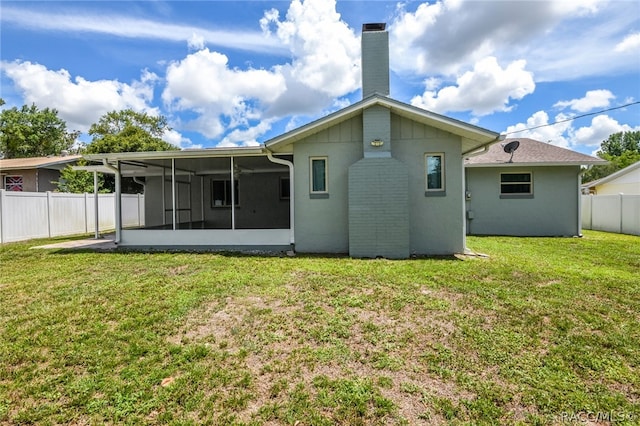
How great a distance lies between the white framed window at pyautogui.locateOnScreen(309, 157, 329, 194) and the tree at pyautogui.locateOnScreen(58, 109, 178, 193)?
48.9 feet

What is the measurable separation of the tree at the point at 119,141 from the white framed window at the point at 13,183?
12.5 ft

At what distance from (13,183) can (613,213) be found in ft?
107

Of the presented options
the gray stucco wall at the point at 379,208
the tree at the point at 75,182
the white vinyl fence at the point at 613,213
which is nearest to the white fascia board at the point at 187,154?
the gray stucco wall at the point at 379,208

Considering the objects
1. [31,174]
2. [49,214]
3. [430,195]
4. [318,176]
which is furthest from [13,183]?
[430,195]

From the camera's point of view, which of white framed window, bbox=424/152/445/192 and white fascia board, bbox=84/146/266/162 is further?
white fascia board, bbox=84/146/266/162

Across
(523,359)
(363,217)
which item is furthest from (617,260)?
(523,359)

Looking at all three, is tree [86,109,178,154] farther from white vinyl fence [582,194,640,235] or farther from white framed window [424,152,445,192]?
white vinyl fence [582,194,640,235]

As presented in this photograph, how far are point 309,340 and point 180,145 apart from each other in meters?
35.0

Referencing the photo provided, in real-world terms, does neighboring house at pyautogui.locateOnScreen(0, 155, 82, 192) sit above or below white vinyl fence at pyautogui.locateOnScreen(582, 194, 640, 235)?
above

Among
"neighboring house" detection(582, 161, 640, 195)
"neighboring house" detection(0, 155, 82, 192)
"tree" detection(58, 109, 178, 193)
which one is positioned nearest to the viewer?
"tree" detection(58, 109, 178, 193)

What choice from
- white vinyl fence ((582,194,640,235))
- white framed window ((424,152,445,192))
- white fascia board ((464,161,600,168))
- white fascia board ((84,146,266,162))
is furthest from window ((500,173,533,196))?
white fascia board ((84,146,266,162))

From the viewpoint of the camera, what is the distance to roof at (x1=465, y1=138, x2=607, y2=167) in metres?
12.0

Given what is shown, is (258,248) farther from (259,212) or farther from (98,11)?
(98,11)

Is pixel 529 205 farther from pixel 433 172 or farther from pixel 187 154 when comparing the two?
pixel 187 154
